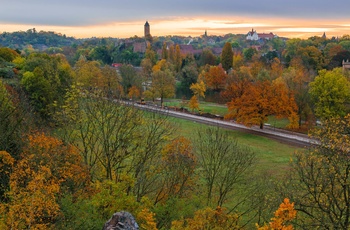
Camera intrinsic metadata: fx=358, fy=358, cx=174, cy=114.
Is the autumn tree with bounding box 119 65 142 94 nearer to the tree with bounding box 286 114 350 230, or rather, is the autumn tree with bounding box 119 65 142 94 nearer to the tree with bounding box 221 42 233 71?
the tree with bounding box 221 42 233 71

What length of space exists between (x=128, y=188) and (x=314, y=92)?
3507 cm

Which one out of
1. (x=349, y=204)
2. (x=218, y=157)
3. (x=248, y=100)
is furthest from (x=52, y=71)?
(x=349, y=204)

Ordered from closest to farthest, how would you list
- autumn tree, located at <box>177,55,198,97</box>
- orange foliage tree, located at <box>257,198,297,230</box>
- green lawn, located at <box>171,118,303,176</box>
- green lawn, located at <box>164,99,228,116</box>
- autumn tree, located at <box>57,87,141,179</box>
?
orange foliage tree, located at <box>257,198,297,230</box> → autumn tree, located at <box>57,87,141,179</box> → green lawn, located at <box>171,118,303,176</box> → green lawn, located at <box>164,99,228,116</box> → autumn tree, located at <box>177,55,198,97</box>

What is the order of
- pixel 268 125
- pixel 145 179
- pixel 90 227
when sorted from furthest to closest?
pixel 268 125
pixel 145 179
pixel 90 227

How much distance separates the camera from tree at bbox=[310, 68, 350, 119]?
43594 mm

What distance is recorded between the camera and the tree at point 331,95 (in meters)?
43.6

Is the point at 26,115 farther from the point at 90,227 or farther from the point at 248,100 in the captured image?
the point at 248,100

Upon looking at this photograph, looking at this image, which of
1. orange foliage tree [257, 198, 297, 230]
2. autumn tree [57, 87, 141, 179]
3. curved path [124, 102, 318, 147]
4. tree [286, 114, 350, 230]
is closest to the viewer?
orange foliage tree [257, 198, 297, 230]

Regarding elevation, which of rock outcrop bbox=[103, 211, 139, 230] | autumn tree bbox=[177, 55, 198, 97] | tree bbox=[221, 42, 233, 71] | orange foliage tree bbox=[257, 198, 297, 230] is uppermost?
tree bbox=[221, 42, 233, 71]

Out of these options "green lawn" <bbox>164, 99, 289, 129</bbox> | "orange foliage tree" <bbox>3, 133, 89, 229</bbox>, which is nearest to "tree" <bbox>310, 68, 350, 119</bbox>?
"green lawn" <bbox>164, 99, 289, 129</bbox>

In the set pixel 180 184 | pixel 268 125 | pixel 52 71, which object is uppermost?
pixel 52 71

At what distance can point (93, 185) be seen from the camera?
16672mm

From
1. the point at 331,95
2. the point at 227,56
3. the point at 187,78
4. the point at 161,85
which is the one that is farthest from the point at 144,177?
the point at 227,56

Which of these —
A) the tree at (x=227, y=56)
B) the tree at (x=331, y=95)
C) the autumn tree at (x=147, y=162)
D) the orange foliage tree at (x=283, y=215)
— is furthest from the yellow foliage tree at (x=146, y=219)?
the tree at (x=227, y=56)
